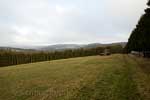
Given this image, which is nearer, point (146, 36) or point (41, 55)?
point (146, 36)

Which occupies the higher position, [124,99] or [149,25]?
[149,25]

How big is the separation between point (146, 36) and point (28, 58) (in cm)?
2937

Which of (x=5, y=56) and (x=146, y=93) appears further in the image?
(x=5, y=56)

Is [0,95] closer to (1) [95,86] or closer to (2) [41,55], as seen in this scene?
(1) [95,86]

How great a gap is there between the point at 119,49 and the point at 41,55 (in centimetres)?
2870

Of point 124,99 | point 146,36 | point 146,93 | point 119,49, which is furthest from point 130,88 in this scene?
point 119,49

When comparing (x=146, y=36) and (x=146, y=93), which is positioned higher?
(x=146, y=36)

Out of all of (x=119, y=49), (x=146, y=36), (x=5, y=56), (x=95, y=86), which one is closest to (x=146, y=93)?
(x=95, y=86)

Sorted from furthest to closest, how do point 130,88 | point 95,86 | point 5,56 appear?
point 5,56, point 95,86, point 130,88

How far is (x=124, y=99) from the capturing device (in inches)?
335

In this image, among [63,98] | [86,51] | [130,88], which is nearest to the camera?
[63,98]

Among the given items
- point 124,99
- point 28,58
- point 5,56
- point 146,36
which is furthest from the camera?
point 28,58

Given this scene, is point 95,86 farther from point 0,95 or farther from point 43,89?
point 0,95

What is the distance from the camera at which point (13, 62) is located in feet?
142
